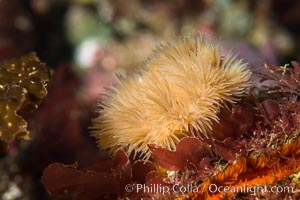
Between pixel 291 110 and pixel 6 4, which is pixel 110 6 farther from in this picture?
pixel 291 110

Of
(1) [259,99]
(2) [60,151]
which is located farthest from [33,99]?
(2) [60,151]

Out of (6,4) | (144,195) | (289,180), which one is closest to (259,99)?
(289,180)

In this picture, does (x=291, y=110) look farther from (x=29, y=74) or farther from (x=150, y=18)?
(x=150, y=18)

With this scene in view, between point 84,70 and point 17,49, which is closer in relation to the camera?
point 17,49

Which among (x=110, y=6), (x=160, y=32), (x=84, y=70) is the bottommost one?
(x=84, y=70)

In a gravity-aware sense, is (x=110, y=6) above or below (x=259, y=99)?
above

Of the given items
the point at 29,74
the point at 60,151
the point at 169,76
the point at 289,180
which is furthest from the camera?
the point at 60,151

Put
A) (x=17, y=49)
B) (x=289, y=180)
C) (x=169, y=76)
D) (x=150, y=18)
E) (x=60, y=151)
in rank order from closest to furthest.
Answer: (x=289, y=180)
(x=169, y=76)
(x=60, y=151)
(x=17, y=49)
(x=150, y=18)
